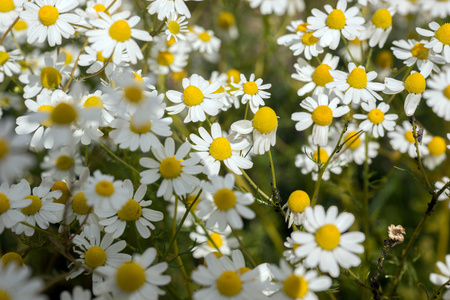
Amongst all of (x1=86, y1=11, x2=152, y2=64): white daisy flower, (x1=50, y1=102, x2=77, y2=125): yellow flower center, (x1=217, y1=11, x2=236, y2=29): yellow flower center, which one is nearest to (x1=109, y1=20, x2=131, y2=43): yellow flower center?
(x1=86, y1=11, x2=152, y2=64): white daisy flower

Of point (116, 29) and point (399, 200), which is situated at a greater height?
point (116, 29)

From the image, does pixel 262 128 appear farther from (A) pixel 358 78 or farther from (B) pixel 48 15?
(B) pixel 48 15

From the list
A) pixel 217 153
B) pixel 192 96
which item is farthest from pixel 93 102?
pixel 217 153

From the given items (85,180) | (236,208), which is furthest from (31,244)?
(236,208)

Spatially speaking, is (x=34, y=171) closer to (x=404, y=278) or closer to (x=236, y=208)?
(x=236, y=208)

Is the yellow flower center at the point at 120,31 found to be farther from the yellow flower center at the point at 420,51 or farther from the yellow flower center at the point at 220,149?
the yellow flower center at the point at 420,51
